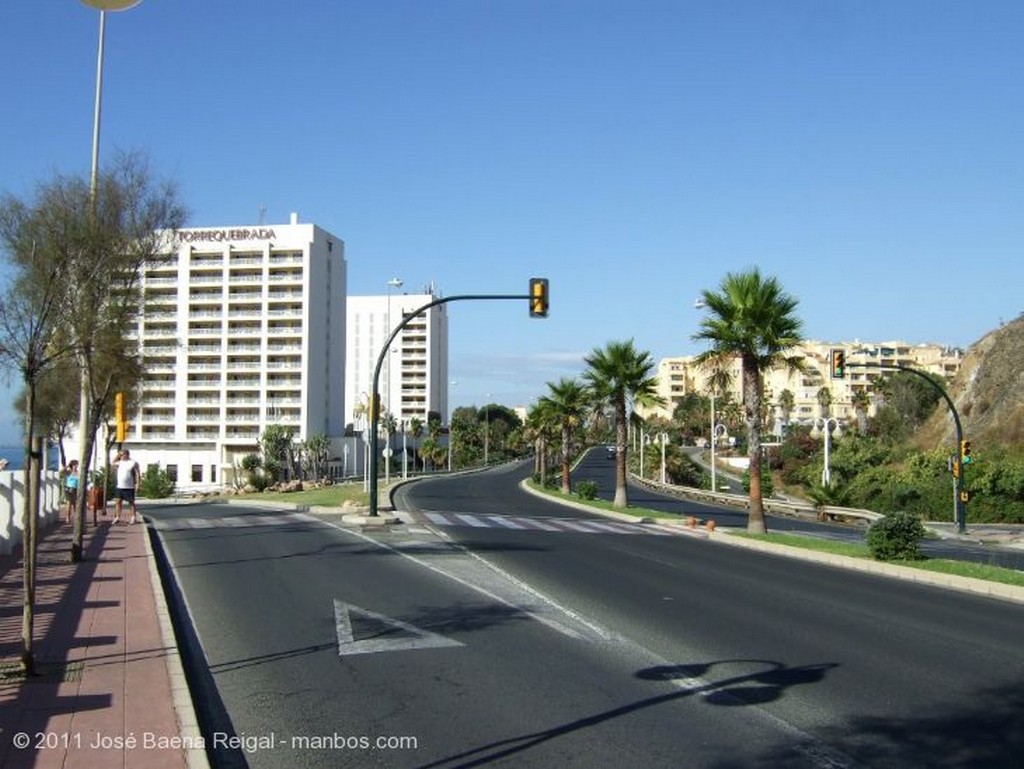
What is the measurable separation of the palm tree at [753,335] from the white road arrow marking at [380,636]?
1813 centimetres

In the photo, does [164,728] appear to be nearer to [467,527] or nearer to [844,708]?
[844,708]

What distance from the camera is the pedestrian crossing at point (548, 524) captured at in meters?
29.2

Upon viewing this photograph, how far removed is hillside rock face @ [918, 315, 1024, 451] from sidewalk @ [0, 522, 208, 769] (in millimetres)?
60592

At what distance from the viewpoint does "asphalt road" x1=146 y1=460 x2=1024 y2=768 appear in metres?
7.05

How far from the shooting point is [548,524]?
31969mm

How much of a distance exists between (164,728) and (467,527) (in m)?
21.5

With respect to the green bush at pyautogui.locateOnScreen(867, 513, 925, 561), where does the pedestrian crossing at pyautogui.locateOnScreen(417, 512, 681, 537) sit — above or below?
below

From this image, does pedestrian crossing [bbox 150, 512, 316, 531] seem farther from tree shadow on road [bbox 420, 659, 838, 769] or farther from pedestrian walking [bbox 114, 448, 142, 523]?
A: tree shadow on road [bbox 420, 659, 838, 769]

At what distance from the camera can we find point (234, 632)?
37.4 ft

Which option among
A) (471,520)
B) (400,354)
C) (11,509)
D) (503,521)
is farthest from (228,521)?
(400,354)

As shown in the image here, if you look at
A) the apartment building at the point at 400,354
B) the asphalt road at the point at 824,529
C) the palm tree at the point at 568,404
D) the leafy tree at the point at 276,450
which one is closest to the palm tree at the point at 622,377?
the asphalt road at the point at 824,529

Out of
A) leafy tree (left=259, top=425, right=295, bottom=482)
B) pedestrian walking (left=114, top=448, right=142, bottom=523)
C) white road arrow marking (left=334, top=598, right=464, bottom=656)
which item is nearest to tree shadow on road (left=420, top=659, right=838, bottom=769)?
white road arrow marking (left=334, top=598, right=464, bottom=656)

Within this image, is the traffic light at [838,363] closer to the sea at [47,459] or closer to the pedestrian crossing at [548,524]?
the pedestrian crossing at [548,524]

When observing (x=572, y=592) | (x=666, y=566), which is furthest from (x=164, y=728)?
(x=666, y=566)
